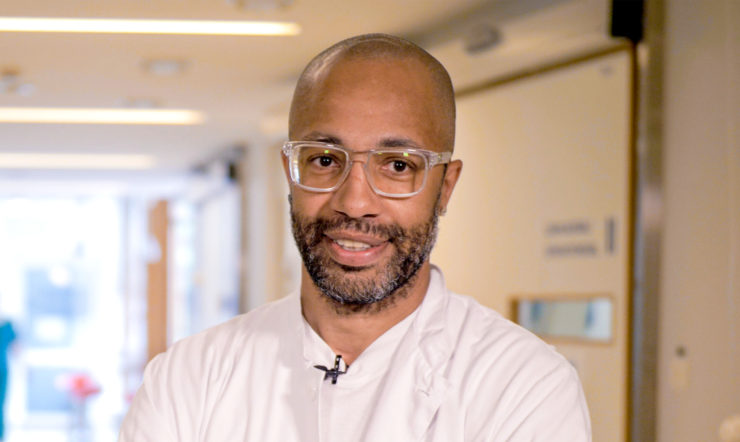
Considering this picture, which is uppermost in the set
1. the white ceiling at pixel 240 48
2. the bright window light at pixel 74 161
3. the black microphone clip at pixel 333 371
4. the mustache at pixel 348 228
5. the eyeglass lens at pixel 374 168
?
the white ceiling at pixel 240 48

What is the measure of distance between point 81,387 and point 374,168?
7.37m

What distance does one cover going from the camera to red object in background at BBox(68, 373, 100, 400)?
320 inches

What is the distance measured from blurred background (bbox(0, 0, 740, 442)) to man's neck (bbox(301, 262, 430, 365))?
1356 millimetres

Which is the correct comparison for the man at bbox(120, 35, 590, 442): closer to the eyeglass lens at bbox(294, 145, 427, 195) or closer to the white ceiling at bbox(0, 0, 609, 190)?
the eyeglass lens at bbox(294, 145, 427, 195)

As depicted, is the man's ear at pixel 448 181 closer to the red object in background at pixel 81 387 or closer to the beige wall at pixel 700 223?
the beige wall at pixel 700 223

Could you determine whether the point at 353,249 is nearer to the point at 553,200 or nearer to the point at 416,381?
the point at 416,381

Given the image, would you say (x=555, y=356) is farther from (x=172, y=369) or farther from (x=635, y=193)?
(x=635, y=193)

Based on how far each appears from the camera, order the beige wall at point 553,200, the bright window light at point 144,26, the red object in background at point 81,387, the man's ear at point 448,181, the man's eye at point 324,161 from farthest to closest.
Result: the red object in background at point 81,387 → the bright window light at point 144,26 → the beige wall at point 553,200 → the man's ear at point 448,181 → the man's eye at point 324,161

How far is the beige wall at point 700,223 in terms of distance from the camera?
8.28ft

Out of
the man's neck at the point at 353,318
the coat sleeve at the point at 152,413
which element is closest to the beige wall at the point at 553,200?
the man's neck at the point at 353,318

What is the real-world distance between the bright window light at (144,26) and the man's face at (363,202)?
2468mm

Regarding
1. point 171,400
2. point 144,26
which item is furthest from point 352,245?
point 144,26

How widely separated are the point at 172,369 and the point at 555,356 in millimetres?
556

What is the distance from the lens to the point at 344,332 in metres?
1.46
